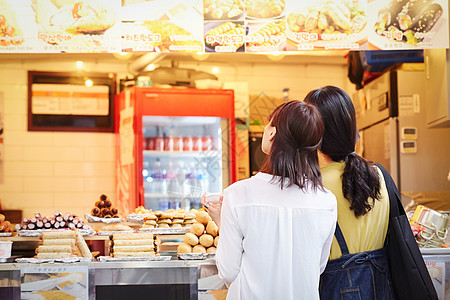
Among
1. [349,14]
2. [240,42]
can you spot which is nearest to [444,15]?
[349,14]

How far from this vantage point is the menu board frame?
6.51m

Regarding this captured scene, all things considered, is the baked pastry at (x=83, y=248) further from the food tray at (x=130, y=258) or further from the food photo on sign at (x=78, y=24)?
the food photo on sign at (x=78, y=24)

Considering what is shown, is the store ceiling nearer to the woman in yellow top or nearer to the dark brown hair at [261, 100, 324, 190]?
the woman in yellow top

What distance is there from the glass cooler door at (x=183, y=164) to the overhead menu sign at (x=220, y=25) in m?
2.28

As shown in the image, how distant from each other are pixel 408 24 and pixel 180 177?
3.03m

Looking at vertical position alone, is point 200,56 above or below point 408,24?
above

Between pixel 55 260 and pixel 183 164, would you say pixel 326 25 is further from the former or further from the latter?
pixel 183 164

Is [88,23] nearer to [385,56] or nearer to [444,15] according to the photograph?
[444,15]

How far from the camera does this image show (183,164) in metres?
6.16

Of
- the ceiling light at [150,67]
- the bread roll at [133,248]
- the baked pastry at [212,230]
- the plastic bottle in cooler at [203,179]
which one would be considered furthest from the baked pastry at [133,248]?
the ceiling light at [150,67]

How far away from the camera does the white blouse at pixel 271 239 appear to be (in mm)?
2041

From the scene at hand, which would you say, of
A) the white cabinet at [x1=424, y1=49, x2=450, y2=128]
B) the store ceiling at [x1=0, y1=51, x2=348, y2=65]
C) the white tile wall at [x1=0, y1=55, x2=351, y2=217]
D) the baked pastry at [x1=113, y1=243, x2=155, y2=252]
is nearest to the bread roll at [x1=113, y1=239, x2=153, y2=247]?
the baked pastry at [x1=113, y1=243, x2=155, y2=252]

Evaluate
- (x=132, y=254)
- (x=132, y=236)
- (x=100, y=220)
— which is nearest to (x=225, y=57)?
(x=100, y=220)

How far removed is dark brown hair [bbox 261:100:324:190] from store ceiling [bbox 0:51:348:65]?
4.70 m
